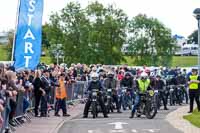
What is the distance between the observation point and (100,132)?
20.6 m

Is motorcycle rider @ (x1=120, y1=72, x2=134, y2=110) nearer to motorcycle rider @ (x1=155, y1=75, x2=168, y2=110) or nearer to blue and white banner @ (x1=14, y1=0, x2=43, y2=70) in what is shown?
motorcycle rider @ (x1=155, y1=75, x2=168, y2=110)

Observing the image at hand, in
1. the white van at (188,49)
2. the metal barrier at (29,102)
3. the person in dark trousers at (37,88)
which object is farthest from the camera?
the white van at (188,49)

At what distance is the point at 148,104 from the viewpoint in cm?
2686

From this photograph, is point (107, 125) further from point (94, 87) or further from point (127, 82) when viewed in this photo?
point (127, 82)

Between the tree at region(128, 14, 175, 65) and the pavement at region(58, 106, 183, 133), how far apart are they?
3847cm

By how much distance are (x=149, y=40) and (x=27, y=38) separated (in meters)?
43.7

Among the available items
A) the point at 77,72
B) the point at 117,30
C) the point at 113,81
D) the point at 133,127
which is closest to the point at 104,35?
the point at 117,30

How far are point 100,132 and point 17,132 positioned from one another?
2536 millimetres

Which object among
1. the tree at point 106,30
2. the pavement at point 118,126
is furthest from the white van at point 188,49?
the pavement at point 118,126

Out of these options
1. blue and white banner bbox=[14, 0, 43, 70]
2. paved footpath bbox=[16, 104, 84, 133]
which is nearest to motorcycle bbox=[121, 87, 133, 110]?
paved footpath bbox=[16, 104, 84, 133]

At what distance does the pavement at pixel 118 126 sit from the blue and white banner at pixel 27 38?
2565 mm

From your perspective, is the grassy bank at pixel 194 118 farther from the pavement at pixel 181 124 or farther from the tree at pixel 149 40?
the tree at pixel 149 40

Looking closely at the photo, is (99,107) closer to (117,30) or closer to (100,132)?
(100,132)

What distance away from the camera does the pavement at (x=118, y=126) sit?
68.8 ft
